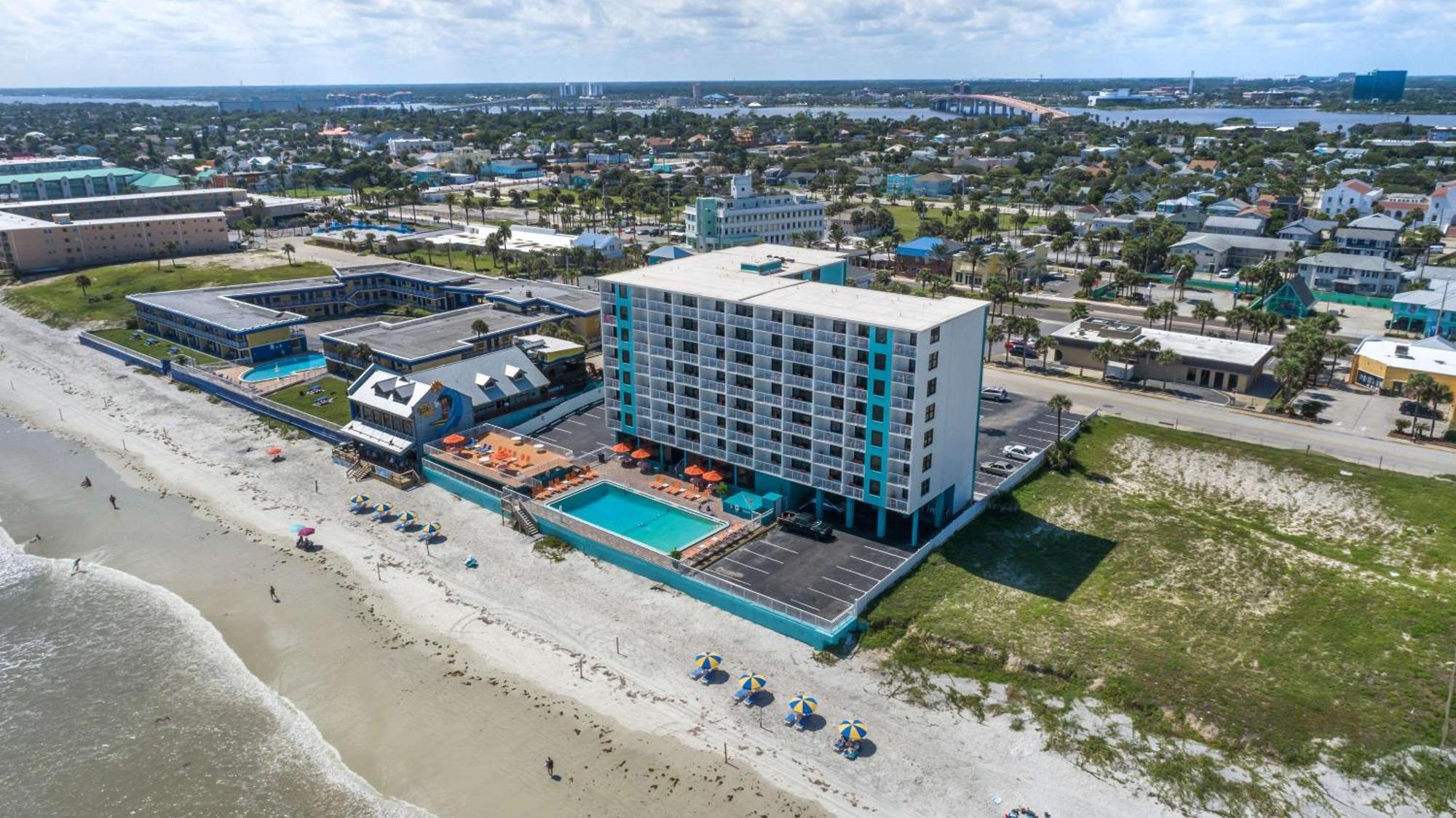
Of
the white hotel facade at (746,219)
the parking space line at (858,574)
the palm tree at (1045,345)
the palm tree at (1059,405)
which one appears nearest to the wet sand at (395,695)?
the parking space line at (858,574)

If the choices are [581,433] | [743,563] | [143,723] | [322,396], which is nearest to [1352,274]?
[581,433]

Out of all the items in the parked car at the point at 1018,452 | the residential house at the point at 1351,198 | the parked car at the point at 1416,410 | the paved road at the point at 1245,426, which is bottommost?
the parked car at the point at 1018,452

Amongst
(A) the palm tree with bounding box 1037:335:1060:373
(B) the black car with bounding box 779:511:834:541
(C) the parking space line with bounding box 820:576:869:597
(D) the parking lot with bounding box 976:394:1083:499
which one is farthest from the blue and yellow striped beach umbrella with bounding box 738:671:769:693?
(A) the palm tree with bounding box 1037:335:1060:373

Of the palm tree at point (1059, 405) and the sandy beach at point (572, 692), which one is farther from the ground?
the palm tree at point (1059, 405)

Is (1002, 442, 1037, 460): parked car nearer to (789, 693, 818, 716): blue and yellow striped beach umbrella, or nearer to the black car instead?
the black car

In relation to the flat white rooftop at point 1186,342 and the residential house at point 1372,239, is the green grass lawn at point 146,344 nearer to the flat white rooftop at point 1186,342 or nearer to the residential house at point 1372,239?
the flat white rooftop at point 1186,342

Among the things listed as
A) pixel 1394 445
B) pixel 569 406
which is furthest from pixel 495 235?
pixel 1394 445

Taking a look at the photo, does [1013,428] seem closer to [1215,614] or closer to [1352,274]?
[1215,614]

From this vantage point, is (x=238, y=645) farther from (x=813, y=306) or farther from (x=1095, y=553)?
Result: (x=1095, y=553)
